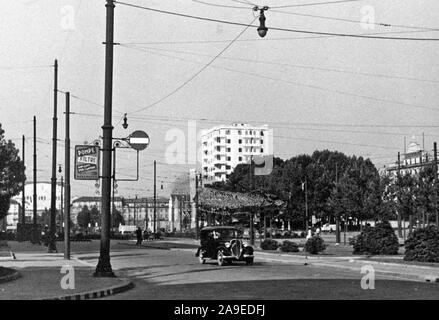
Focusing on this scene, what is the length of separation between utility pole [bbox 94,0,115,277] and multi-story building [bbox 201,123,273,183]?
151m

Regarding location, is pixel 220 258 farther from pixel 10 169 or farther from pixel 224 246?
pixel 10 169

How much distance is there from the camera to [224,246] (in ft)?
94.7

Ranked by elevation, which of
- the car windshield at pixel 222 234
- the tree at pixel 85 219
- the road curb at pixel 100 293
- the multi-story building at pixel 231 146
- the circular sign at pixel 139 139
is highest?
the multi-story building at pixel 231 146

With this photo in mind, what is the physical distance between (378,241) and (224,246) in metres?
10.1

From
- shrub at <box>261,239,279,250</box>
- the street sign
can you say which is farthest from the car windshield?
shrub at <box>261,239,279,250</box>

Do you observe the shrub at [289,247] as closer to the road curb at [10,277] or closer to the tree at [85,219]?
the road curb at [10,277]

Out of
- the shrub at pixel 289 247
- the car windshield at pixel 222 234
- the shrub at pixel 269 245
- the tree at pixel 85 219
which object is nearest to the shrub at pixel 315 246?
the shrub at pixel 289 247

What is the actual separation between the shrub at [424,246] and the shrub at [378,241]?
548 centimetres

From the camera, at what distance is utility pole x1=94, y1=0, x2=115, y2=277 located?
822 inches

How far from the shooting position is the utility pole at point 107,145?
2087 cm

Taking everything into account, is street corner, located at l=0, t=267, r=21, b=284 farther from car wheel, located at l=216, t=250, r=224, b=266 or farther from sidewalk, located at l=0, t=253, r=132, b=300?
car wheel, located at l=216, t=250, r=224, b=266

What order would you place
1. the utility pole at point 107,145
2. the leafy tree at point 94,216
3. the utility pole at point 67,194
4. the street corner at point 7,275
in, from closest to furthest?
the street corner at point 7,275, the utility pole at point 107,145, the utility pole at point 67,194, the leafy tree at point 94,216
